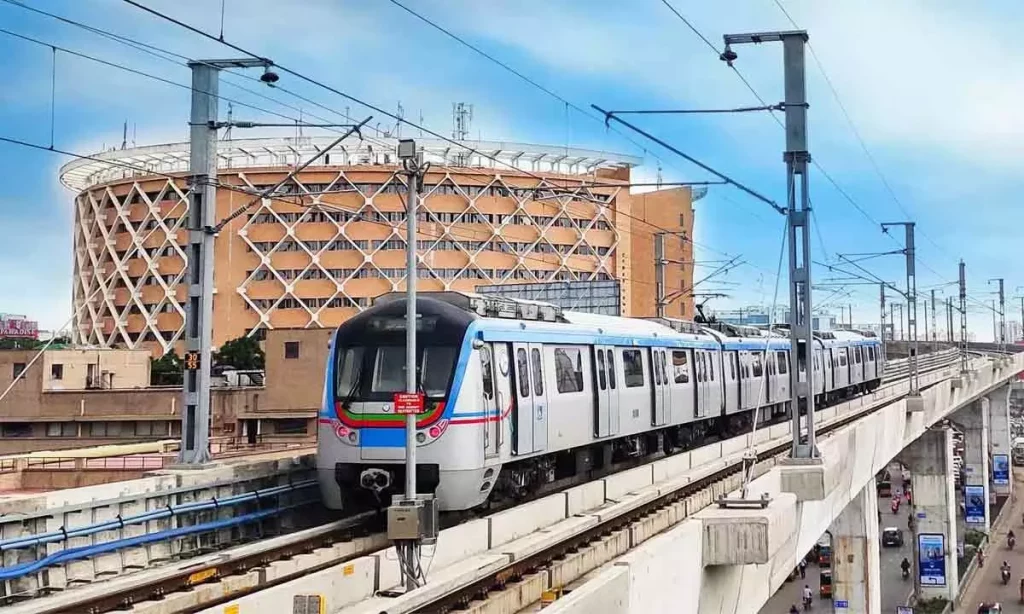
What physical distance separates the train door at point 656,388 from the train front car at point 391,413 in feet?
25.5

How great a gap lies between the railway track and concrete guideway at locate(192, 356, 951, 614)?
7.6 inches

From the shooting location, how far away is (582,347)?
57.1 feet

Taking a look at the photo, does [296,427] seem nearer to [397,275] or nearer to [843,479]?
[843,479]

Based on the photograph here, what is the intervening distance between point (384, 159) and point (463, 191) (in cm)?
704

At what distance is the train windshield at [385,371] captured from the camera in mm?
13797

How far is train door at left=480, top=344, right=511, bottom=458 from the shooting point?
45.6 ft

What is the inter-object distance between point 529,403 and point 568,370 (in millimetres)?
1749

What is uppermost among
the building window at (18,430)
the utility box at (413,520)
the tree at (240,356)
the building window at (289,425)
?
the tree at (240,356)

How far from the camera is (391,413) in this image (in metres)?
13.7

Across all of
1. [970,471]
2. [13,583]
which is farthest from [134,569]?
[970,471]

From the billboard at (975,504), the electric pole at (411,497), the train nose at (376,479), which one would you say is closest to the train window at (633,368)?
the train nose at (376,479)

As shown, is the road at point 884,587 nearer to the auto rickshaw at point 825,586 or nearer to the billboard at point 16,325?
the auto rickshaw at point 825,586

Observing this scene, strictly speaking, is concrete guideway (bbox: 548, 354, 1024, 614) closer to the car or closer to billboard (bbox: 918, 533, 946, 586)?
billboard (bbox: 918, 533, 946, 586)

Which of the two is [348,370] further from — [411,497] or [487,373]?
[411,497]
